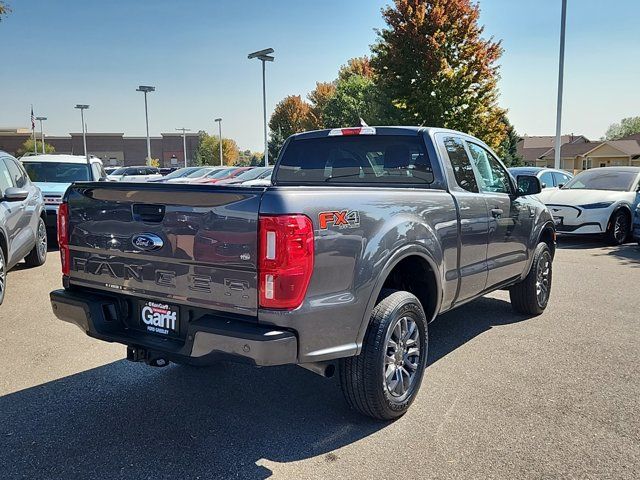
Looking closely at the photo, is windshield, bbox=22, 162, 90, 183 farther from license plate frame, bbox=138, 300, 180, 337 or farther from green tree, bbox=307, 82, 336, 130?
green tree, bbox=307, 82, 336, 130

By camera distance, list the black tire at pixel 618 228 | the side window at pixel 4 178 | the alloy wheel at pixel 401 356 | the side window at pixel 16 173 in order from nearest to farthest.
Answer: the alloy wheel at pixel 401 356, the side window at pixel 4 178, the side window at pixel 16 173, the black tire at pixel 618 228

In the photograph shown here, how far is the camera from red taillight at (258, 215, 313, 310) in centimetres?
272

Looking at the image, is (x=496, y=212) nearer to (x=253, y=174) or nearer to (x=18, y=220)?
(x=18, y=220)

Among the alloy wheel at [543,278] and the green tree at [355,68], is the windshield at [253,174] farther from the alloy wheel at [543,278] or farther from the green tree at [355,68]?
the green tree at [355,68]

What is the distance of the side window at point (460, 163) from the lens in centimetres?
447

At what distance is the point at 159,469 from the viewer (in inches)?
116

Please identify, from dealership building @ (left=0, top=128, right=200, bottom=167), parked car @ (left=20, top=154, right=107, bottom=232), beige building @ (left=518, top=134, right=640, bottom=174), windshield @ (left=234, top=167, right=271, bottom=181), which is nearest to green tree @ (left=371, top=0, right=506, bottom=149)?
windshield @ (left=234, top=167, right=271, bottom=181)

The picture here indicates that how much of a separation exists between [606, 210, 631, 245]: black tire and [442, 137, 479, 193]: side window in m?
8.11

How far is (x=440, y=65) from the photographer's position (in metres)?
23.7

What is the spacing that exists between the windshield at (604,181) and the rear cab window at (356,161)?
972 centimetres

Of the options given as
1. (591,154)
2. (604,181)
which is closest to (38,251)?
(604,181)

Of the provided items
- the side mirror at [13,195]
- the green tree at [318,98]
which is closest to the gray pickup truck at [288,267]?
the side mirror at [13,195]

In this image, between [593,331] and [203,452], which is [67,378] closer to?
[203,452]

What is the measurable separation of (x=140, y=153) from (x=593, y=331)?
90282 mm
